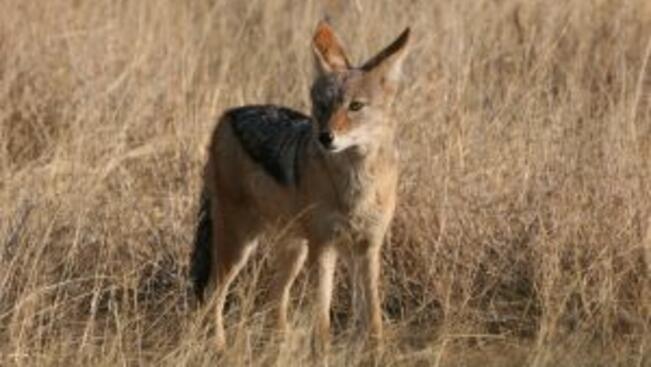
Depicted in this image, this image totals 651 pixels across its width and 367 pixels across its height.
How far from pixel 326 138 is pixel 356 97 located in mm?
278

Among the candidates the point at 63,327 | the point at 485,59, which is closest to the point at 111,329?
the point at 63,327

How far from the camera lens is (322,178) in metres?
6.26

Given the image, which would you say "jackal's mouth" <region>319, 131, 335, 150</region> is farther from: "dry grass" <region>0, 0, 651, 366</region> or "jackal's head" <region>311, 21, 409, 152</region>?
"dry grass" <region>0, 0, 651, 366</region>

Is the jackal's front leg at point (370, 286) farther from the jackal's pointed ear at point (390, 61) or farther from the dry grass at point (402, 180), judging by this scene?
the jackal's pointed ear at point (390, 61)

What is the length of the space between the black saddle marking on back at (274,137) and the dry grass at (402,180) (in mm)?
488

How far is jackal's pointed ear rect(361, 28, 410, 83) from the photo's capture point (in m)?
6.21

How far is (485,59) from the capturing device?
854cm

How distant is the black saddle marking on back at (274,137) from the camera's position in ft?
21.2

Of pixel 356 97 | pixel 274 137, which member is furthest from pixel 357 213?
pixel 274 137

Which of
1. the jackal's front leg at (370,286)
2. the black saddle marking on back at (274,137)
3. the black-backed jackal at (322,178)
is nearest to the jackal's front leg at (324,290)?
the black-backed jackal at (322,178)

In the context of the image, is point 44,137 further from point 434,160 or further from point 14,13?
point 434,160

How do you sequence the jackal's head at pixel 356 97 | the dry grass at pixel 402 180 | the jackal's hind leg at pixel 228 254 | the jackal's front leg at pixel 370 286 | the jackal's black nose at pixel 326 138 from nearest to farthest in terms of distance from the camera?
1. the jackal's black nose at pixel 326 138
2. the jackal's head at pixel 356 97
3. the dry grass at pixel 402 180
4. the jackal's front leg at pixel 370 286
5. the jackal's hind leg at pixel 228 254

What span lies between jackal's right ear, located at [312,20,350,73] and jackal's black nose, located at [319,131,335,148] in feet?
1.44

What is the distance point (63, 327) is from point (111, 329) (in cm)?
20
